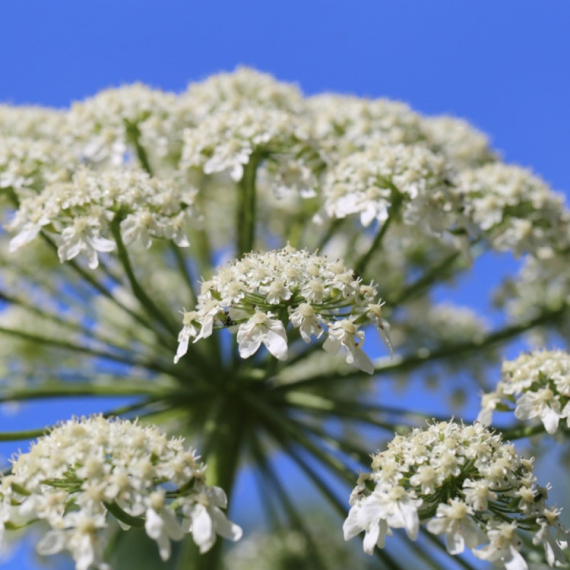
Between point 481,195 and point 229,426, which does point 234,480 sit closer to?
point 229,426

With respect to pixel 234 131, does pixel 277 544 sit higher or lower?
lower

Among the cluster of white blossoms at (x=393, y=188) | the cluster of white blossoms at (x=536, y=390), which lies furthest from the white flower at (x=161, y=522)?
the cluster of white blossoms at (x=393, y=188)

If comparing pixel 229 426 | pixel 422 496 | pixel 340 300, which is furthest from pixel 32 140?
pixel 422 496

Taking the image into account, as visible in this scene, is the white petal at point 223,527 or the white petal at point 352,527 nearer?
the white petal at point 223,527

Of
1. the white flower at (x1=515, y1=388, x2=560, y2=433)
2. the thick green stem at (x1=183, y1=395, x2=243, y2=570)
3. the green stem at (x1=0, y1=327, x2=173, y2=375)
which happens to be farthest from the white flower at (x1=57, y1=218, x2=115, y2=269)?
the white flower at (x1=515, y1=388, x2=560, y2=433)

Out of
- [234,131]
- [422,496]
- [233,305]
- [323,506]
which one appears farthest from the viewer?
[323,506]

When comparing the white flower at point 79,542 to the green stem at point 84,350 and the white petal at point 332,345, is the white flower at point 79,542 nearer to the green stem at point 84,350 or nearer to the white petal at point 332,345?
the white petal at point 332,345
